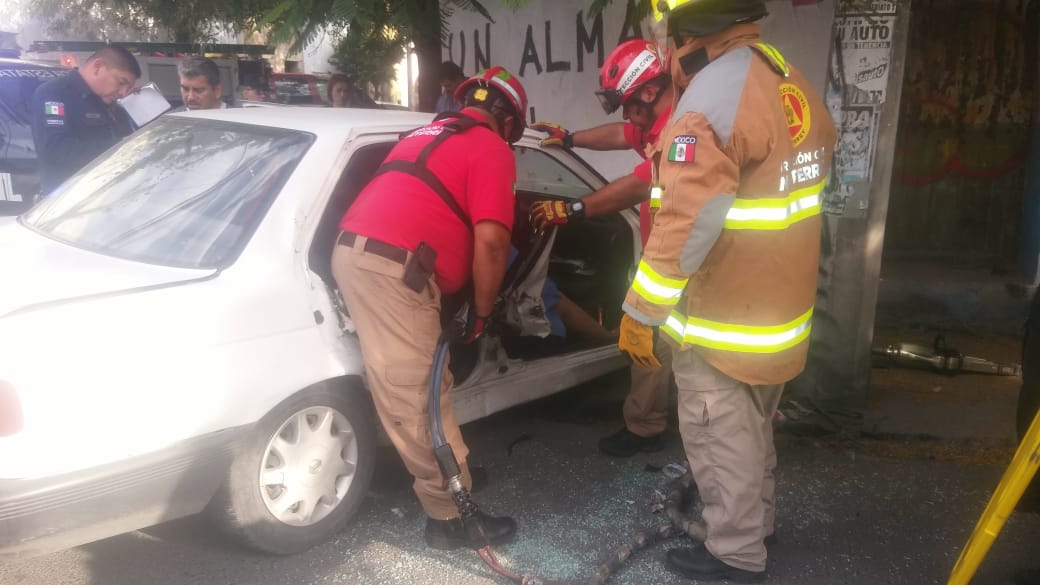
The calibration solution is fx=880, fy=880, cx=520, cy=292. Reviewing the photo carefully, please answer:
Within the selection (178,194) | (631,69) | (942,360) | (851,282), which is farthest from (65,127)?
(942,360)

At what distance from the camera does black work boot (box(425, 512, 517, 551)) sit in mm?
Result: 3215

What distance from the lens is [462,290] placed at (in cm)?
344

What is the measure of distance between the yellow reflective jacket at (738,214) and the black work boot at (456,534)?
1.03 m

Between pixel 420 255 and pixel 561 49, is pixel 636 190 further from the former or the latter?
pixel 561 49

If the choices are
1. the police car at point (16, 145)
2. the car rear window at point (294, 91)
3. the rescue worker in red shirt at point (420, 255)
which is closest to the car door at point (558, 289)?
the rescue worker in red shirt at point (420, 255)

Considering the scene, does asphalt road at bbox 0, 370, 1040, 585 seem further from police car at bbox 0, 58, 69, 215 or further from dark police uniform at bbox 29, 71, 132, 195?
police car at bbox 0, 58, 69, 215

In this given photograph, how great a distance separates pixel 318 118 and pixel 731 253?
1684 mm

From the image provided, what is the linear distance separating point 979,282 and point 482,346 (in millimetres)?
3738

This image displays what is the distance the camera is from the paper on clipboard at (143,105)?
213 inches

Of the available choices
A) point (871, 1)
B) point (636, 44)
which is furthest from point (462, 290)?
point (871, 1)

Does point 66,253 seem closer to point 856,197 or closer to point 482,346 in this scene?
point 482,346

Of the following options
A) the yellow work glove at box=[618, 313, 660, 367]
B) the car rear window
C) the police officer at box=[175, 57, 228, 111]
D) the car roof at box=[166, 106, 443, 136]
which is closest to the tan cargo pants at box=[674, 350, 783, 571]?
the yellow work glove at box=[618, 313, 660, 367]

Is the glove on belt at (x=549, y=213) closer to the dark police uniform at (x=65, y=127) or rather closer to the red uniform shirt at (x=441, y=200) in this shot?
the red uniform shirt at (x=441, y=200)

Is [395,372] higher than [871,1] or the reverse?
the reverse
